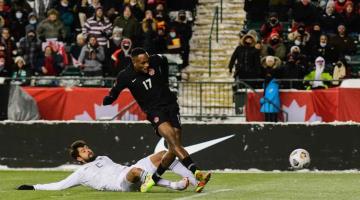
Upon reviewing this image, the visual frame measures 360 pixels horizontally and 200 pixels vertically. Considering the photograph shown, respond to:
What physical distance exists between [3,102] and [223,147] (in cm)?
463

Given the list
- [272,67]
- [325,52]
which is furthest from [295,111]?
[325,52]

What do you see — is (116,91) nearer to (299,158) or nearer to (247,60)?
(299,158)

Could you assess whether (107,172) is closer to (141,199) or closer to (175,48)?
(141,199)

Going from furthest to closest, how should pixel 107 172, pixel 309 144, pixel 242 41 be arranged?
pixel 242 41
pixel 309 144
pixel 107 172

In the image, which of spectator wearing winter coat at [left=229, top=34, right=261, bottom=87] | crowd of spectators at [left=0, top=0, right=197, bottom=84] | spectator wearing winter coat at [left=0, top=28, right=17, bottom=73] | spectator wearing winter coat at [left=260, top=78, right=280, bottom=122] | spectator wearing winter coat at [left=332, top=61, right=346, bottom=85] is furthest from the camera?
spectator wearing winter coat at [left=0, top=28, right=17, bottom=73]

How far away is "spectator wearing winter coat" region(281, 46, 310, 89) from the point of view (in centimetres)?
2420

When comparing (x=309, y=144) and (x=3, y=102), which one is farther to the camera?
(x=3, y=102)

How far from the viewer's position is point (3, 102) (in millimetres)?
22922

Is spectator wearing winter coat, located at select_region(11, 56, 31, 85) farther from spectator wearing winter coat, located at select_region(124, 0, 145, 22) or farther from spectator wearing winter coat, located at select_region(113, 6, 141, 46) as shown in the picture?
spectator wearing winter coat, located at select_region(124, 0, 145, 22)

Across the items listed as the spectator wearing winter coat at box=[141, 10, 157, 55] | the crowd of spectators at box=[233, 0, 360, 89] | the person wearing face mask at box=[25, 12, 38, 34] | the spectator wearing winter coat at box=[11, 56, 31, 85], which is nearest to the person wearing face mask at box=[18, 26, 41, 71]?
the spectator wearing winter coat at box=[11, 56, 31, 85]

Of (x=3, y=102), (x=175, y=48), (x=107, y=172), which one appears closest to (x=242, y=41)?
(x=175, y=48)

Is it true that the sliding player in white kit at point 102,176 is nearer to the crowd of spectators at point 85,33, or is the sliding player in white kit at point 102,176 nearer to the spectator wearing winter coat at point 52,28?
the crowd of spectators at point 85,33

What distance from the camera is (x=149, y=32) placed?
89.5 ft

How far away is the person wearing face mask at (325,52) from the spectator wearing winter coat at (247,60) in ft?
5.94
